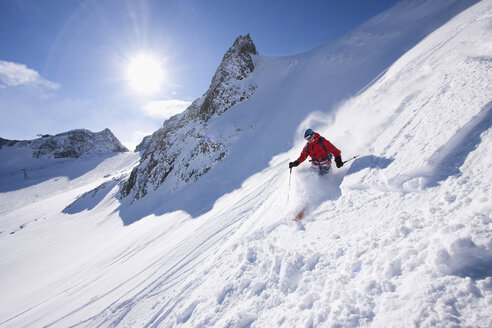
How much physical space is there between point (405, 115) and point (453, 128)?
1.65 metres

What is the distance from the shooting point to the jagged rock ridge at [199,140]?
16797 mm

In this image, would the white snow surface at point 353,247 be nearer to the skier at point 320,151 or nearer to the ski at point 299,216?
the ski at point 299,216

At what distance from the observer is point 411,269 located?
1.91 metres

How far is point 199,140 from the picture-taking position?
716 inches

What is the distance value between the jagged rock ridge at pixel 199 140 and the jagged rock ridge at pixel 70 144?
67.2 m

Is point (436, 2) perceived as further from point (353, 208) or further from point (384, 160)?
point (353, 208)

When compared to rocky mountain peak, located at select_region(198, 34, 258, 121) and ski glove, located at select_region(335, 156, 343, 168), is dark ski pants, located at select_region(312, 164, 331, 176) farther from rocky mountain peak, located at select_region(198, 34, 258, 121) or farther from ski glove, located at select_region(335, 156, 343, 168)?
rocky mountain peak, located at select_region(198, 34, 258, 121)

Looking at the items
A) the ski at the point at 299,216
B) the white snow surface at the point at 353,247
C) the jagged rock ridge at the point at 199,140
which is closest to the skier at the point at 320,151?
the white snow surface at the point at 353,247

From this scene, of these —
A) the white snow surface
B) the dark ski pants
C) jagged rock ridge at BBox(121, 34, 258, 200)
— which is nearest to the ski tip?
the white snow surface

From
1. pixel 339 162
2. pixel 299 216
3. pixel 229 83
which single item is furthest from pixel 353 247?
pixel 229 83

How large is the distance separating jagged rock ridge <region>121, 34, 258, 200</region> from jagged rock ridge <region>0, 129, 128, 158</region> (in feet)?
221

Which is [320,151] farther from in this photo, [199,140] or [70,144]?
[70,144]

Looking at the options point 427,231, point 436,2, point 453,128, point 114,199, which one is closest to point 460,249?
point 427,231

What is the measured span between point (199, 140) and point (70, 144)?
276 ft
